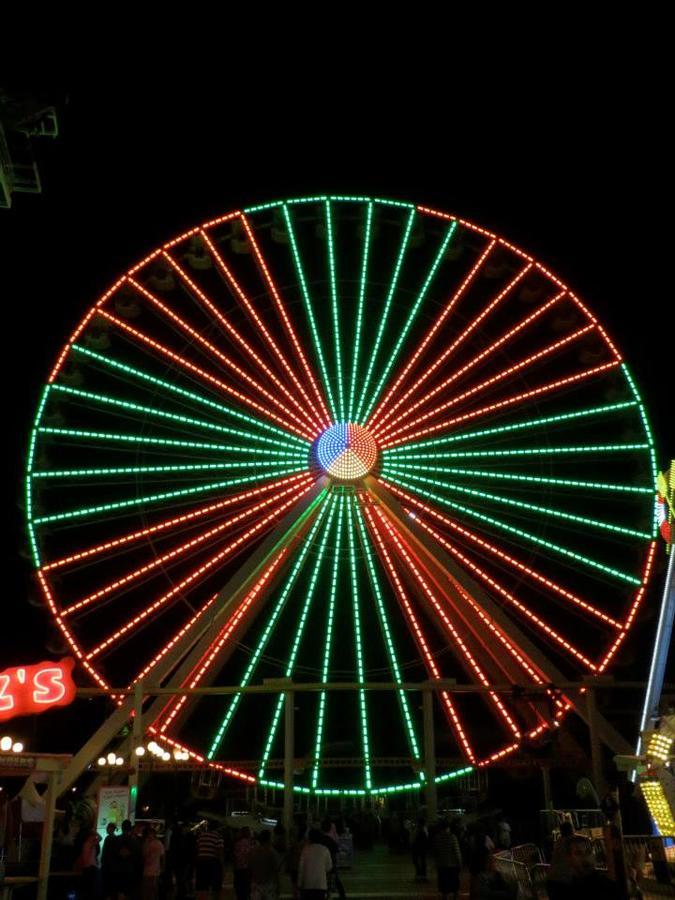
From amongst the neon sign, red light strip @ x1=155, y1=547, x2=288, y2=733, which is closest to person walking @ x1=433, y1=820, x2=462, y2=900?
the neon sign

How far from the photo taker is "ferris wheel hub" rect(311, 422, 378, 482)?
17500 mm

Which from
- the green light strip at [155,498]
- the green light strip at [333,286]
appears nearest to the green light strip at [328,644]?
the green light strip at [155,498]

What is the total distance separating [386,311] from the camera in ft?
59.3

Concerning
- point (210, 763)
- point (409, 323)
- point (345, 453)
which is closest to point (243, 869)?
point (210, 763)

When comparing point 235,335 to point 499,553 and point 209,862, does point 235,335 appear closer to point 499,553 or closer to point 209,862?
point 499,553

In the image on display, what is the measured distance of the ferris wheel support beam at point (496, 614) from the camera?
16672mm

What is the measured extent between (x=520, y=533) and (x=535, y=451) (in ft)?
4.62

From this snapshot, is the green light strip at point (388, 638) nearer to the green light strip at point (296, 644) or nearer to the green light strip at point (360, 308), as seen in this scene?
the green light strip at point (296, 644)

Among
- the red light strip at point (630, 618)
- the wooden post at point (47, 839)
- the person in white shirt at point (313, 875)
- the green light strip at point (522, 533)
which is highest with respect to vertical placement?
the green light strip at point (522, 533)

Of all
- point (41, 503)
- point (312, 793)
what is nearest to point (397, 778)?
point (312, 793)

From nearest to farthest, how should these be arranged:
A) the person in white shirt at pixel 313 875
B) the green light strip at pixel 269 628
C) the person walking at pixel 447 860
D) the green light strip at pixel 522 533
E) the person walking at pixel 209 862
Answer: the person in white shirt at pixel 313 875
the person walking at pixel 447 860
the person walking at pixel 209 862
the green light strip at pixel 522 533
the green light strip at pixel 269 628

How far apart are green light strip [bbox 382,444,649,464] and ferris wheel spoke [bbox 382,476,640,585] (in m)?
0.51

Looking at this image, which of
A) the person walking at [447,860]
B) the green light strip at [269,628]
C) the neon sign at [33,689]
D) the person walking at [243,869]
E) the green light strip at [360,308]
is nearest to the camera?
the person walking at [243,869]

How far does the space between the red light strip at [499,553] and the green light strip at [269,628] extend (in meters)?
1.44
